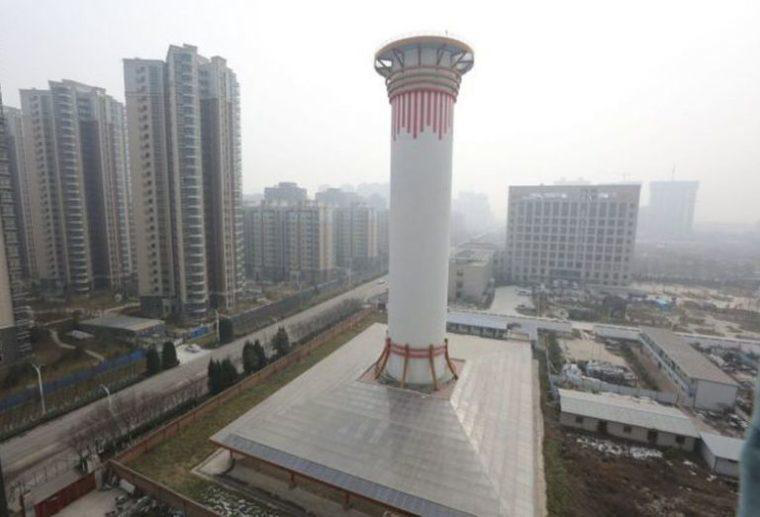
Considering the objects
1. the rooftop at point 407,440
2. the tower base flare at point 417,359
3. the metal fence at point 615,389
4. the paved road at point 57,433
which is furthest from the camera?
the metal fence at point 615,389

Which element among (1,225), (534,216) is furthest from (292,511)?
(534,216)

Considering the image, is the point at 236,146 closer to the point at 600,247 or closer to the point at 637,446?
the point at 637,446

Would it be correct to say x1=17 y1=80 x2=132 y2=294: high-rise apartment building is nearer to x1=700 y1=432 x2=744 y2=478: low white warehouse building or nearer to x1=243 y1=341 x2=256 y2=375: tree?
x1=243 y1=341 x2=256 y2=375: tree

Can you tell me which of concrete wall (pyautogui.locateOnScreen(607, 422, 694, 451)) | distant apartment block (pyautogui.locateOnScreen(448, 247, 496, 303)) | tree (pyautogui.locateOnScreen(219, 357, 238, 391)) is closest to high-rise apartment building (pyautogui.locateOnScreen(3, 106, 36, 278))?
tree (pyautogui.locateOnScreen(219, 357, 238, 391))

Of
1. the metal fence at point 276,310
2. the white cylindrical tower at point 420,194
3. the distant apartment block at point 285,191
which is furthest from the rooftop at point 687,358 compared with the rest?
the distant apartment block at point 285,191

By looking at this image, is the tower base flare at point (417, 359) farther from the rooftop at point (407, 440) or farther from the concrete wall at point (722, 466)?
the concrete wall at point (722, 466)

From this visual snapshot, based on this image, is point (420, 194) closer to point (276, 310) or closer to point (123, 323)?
point (276, 310)

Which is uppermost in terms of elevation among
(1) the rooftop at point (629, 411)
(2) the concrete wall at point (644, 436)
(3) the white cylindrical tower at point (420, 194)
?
(3) the white cylindrical tower at point (420, 194)
